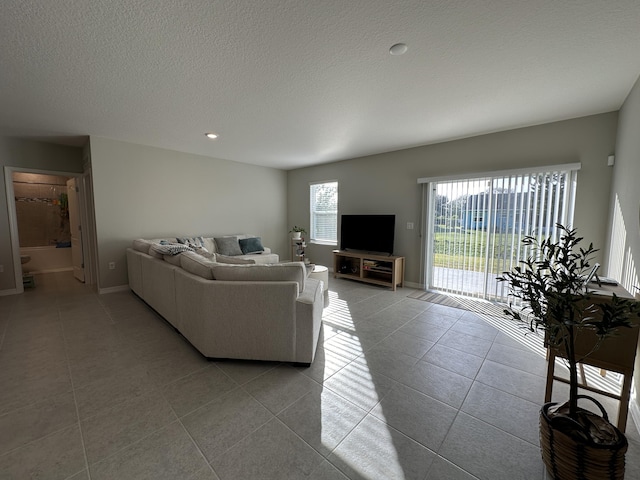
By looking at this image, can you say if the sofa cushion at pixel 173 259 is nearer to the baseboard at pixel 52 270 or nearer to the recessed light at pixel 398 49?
the recessed light at pixel 398 49

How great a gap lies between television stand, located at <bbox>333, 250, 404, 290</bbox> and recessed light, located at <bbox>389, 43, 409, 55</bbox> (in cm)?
318

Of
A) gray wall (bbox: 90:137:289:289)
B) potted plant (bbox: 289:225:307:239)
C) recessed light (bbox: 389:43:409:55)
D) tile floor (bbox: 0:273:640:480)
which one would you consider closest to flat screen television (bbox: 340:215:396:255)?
potted plant (bbox: 289:225:307:239)

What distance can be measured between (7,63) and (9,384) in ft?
8.11

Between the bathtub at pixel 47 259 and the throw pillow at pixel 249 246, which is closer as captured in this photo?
the throw pillow at pixel 249 246

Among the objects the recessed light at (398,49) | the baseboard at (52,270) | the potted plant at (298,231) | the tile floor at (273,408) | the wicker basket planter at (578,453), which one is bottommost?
the tile floor at (273,408)

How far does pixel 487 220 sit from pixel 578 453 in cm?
324

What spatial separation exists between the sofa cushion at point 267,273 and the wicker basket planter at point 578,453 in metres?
1.67

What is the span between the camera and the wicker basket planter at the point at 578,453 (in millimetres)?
1078

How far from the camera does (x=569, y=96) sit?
2.63 m

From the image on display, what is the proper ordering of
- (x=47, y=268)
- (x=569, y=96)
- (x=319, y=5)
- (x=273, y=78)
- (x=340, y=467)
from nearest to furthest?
(x=340, y=467), (x=319, y=5), (x=273, y=78), (x=569, y=96), (x=47, y=268)

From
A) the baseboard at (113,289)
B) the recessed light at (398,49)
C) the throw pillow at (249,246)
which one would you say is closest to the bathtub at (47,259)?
the baseboard at (113,289)

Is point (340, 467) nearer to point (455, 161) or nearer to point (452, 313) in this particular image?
point (452, 313)

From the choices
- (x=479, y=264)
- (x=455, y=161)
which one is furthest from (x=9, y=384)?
(x=455, y=161)

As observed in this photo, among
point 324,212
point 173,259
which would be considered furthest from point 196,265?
point 324,212
